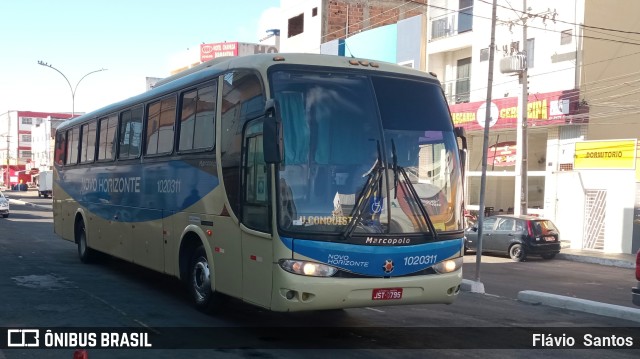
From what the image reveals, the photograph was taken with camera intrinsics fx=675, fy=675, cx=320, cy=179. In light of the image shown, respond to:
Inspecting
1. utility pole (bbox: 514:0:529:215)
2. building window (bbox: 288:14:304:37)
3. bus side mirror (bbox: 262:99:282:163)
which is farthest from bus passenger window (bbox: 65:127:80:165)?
building window (bbox: 288:14:304:37)

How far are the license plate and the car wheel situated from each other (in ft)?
52.2

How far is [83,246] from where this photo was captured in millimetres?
15945

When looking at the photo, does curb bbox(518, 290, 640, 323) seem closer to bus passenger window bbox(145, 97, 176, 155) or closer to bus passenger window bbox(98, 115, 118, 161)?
bus passenger window bbox(145, 97, 176, 155)

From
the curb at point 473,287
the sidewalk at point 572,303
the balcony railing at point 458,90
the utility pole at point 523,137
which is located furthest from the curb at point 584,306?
the balcony railing at point 458,90

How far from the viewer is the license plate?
767 cm

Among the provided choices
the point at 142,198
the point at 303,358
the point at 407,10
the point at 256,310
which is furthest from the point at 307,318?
the point at 407,10

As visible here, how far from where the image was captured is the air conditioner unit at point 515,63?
25.7 metres

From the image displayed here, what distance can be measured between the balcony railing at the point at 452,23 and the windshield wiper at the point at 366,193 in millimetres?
25011

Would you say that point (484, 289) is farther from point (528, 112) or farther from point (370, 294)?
point (528, 112)

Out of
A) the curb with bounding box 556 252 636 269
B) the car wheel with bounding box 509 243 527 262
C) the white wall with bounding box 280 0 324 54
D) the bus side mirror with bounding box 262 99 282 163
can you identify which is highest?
the white wall with bounding box 280 0 324 54

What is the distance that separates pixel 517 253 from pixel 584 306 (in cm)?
1142

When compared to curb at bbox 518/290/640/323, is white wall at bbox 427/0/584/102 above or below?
above

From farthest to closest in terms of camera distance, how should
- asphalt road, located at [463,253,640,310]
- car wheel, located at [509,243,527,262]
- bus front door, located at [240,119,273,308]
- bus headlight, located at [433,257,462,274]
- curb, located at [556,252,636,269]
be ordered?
car wheel, located at [509,243,527,262] → curb, located at [556,252,636,269] → asphalt road, located at [463,253,640,310] → bus headlight, located at [433,257,462,274] → bus front door, located at [240,119,273,308]

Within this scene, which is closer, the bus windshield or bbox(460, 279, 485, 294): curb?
the bus windshield
